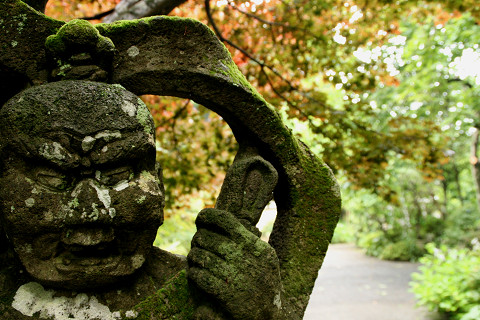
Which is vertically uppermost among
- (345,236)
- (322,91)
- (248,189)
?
(345,236)

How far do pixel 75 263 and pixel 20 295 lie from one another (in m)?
0.28

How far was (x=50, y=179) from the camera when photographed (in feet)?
3.95

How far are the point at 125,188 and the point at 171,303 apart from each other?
19.7 inches

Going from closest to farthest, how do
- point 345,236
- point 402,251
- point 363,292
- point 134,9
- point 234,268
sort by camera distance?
1. point 234,268
2. point 134,9
3. point 363,292
4. point 402,251
5. point 345,236

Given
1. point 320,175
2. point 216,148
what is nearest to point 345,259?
point 216,148

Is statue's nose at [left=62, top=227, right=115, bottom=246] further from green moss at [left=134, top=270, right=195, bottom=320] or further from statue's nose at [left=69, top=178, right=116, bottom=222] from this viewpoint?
Answer: green moss at [left=134, top=270, right=195, bottom=320]

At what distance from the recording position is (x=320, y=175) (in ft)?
5.65

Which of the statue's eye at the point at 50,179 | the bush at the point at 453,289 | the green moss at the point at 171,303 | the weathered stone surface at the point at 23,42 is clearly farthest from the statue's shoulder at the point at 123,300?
the bush at the point at 453,289

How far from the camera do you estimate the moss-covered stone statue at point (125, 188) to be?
3.89 ft

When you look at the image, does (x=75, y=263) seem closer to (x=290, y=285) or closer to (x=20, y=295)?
(x=20, y=295)

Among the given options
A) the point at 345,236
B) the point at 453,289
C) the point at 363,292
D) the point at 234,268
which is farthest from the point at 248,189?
the point at 345,236

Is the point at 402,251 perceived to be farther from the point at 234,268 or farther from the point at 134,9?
the point at 234,268

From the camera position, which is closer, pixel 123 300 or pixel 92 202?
pixel 92 202

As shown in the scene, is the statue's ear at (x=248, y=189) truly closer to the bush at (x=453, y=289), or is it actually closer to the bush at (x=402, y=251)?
the bush at (x=453, y=289)
